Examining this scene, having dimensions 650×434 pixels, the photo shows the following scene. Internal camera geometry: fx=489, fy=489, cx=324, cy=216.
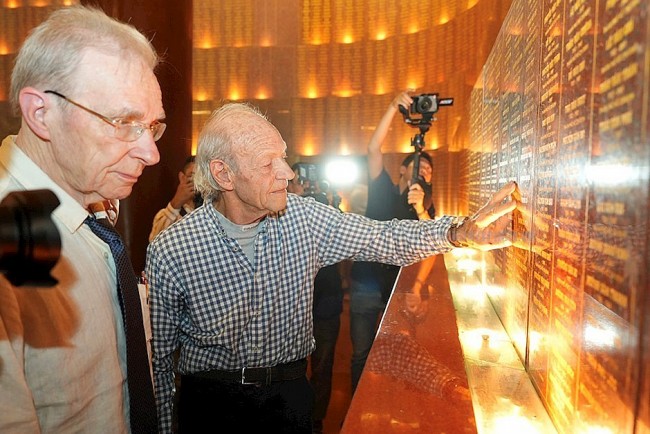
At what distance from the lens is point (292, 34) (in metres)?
8.77

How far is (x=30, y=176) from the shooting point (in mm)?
869

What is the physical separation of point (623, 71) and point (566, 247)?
0.33 m

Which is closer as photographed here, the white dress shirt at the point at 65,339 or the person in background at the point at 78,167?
the white dress shirt at the point at 65,339

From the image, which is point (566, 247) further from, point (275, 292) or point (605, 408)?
point (275, 292)

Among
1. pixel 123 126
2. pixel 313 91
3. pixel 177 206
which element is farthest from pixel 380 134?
pixel 313 91

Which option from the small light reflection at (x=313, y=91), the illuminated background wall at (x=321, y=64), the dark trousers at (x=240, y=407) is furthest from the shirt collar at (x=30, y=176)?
the small light reflection at (x=313, y=91)

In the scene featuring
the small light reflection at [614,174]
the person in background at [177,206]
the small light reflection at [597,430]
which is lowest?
the small light reflection at [597,430]

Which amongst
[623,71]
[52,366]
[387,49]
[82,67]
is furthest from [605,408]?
[387,49]

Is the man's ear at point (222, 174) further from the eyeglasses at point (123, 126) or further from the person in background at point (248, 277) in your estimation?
the eyeglasses at point (123, 126)

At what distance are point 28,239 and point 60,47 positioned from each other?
22.8 inches

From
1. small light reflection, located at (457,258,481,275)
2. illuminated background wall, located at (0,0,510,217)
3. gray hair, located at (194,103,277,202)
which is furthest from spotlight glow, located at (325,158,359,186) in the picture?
gray hair, located at (194,103,277,202)

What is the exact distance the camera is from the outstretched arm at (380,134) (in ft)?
8.92

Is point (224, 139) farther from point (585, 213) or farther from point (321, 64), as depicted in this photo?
point (321, 64)

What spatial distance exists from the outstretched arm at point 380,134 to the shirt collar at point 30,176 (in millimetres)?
1966
